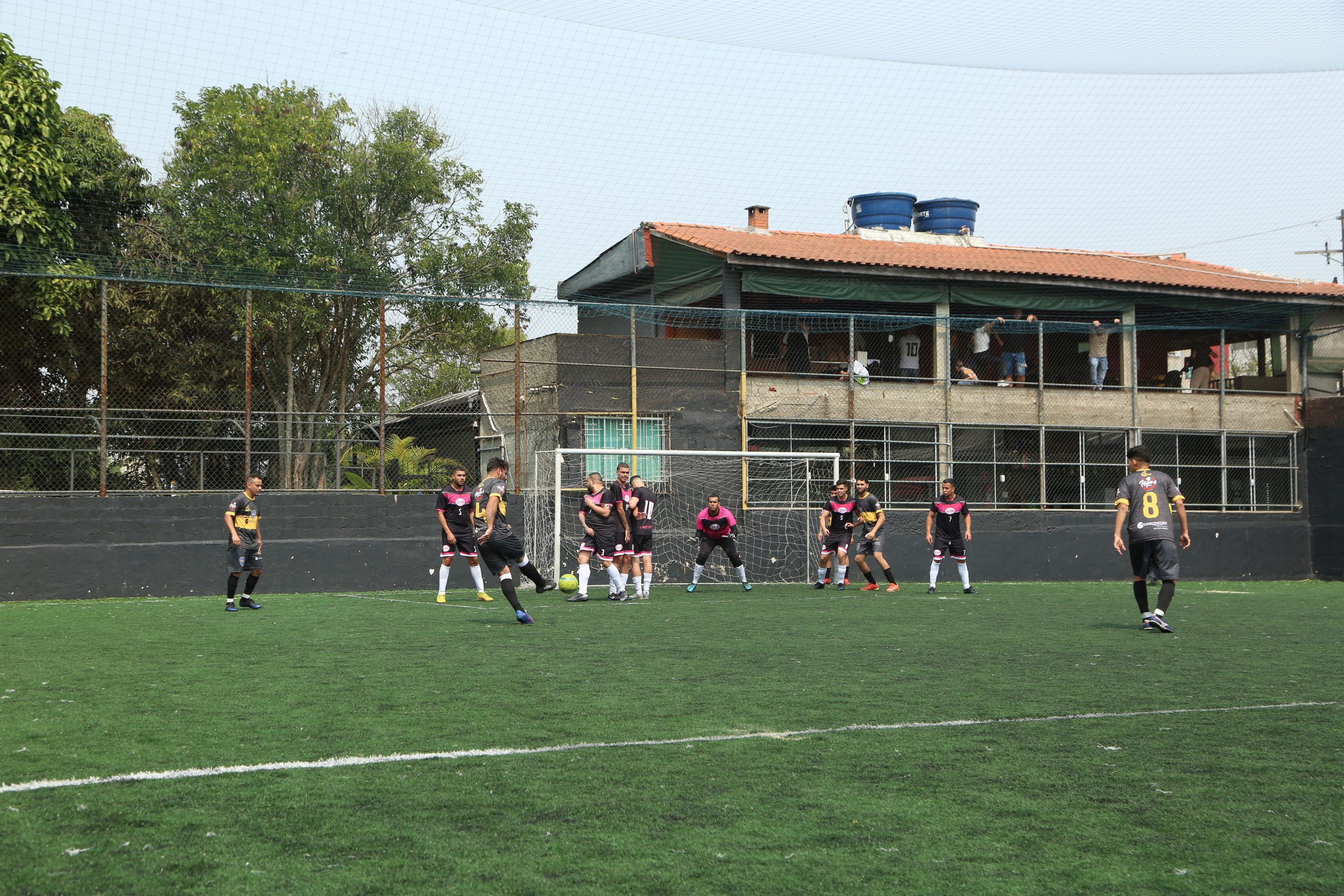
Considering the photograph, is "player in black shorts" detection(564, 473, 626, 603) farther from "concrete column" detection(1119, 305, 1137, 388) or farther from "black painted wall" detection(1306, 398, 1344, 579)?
"black painted wall" detection(1306, 398, 1344, 579)

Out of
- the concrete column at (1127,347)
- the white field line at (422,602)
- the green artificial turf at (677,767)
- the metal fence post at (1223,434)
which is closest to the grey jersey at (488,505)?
the white field line at (422,602)

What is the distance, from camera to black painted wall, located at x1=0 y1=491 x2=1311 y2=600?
18203 millimetres

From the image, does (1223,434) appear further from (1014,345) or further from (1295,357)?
(1014,345)

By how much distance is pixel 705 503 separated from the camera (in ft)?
74.6

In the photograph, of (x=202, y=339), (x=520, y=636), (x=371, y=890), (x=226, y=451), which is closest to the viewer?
(x=371, y=890)

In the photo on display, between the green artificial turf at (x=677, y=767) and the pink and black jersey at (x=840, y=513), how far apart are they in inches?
351

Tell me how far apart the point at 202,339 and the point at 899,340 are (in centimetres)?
1468

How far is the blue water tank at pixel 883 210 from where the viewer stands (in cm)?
3148

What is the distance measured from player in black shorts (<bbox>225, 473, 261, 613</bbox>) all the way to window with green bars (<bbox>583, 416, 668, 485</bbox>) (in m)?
7.63

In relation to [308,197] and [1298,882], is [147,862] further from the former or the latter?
[308,197]

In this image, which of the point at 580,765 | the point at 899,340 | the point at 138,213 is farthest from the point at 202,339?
the point at 580,765

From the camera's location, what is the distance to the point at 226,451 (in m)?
19.5

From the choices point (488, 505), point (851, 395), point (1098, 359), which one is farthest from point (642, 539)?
point (1098, 359)

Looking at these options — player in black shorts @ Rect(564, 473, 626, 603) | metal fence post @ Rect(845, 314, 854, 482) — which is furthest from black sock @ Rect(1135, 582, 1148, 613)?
metal fence post @ Rect(845, 314, 854, 482)
